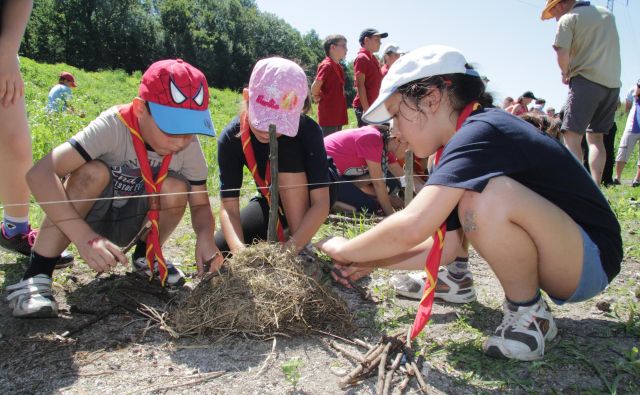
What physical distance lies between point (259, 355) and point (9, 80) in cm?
178

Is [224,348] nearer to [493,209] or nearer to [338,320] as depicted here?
[338,320]

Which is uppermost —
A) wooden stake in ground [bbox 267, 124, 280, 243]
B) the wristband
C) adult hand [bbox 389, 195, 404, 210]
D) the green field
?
wooden stake in ground [bbox 267, 124, 280, 243]

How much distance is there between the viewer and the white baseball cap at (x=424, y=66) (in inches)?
75.0

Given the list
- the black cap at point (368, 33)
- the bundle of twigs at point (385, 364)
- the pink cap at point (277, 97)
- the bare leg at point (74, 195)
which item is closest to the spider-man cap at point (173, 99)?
the pink cap at point (277, 97)

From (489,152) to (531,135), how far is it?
0.74 feet

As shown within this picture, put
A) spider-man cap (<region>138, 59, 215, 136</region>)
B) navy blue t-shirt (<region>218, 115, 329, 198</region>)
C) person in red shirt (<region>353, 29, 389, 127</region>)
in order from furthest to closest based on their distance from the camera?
1. person in red shirt (<region>353, 29, 389, 127</region>)
2. navy blue t-shirt (<region>218, 115, 329, 198</region>)
3. spider-man cap (<region>138, 59, 215, 136</region>)

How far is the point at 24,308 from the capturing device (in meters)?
2.08

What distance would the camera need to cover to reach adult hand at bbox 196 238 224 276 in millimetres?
2355

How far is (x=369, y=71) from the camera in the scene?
6254 millimetres

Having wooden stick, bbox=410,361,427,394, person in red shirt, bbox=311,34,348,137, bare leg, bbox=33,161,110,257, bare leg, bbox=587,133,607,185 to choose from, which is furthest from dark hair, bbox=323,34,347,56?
wooden stick, bbox=410,361,427,394

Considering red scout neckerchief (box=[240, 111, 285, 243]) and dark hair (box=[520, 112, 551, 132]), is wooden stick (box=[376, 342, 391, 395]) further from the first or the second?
dark hair (box=[520, 112, 551, 132])

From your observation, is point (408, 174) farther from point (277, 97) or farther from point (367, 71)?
point (367, 71)

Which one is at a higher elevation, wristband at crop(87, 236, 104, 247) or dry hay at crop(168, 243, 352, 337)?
wristband at crop(87, 236, 104, 247)

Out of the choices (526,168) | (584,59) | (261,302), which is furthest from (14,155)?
(584,59)
